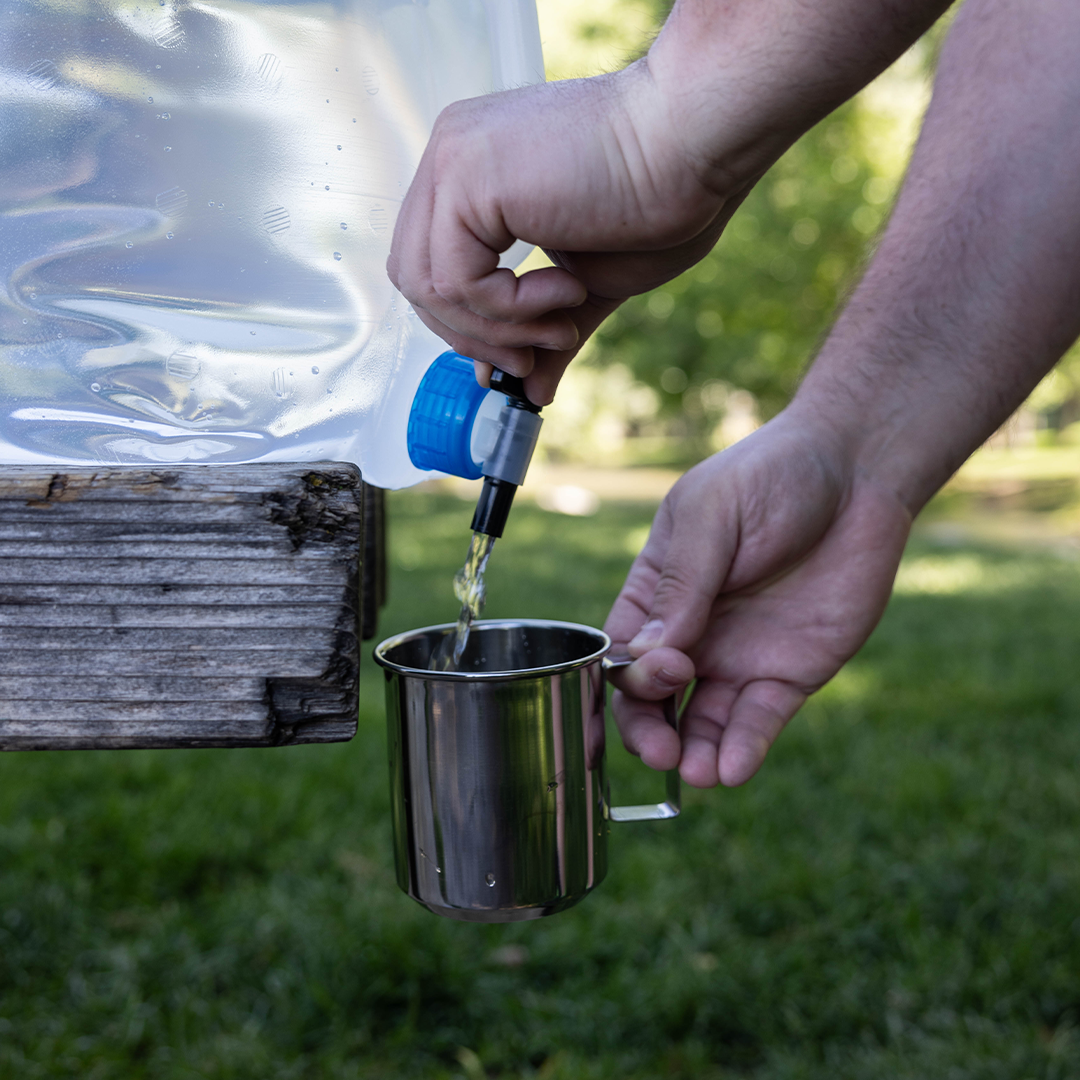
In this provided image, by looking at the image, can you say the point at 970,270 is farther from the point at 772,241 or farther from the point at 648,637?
the point at 772,241

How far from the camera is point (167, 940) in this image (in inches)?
93.2

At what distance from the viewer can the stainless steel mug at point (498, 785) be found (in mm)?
903

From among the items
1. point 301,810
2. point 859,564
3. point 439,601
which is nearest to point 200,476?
point 859,564

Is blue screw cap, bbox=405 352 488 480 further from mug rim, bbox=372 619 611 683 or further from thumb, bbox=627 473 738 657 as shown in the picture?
thumb, bbox=627 473 738 657

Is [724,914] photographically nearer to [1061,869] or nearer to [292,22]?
[1061,869]

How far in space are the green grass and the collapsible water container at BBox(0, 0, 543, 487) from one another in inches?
52.0

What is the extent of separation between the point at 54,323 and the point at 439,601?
444 cm

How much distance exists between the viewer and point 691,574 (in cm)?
135

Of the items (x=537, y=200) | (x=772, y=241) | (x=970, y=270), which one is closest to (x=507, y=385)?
(x=537, y=200)

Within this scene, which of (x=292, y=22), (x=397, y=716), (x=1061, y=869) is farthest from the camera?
(x=1061, y=869)

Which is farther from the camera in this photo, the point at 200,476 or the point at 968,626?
the point at 968,626

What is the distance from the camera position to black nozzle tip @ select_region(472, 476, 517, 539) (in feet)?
3.31

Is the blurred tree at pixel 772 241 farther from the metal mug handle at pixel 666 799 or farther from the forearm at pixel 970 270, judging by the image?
the metal mug handle at pixel 666 799

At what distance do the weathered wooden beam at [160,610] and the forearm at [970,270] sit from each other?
97cm
